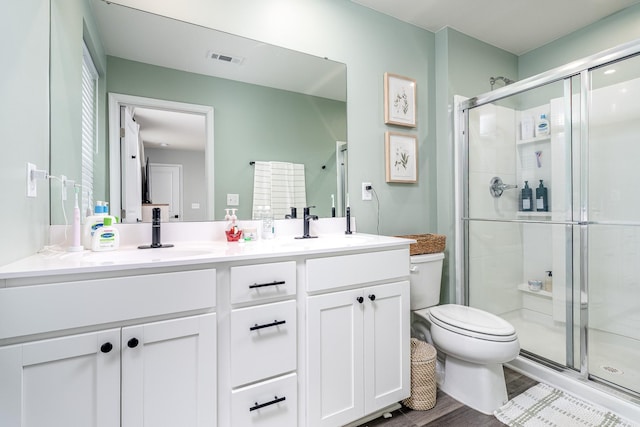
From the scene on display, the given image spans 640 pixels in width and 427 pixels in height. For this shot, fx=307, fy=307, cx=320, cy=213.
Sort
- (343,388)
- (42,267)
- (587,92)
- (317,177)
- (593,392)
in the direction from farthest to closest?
(317,177) → (587,92) → (593,392) → (343,388) → (42,267)

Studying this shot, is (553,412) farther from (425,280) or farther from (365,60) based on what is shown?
(365,60)

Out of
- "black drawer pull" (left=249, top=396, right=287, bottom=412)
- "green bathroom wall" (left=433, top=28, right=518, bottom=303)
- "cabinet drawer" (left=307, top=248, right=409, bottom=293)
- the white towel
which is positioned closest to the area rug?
"green bathroom wall" (left=433, top=28, right=518, bottom=303)

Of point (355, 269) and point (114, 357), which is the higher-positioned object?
point (355, 269)

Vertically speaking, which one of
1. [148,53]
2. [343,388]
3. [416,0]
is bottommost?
[343,388]

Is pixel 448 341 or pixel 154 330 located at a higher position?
pixel 154 330

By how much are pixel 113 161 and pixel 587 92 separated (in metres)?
2.57

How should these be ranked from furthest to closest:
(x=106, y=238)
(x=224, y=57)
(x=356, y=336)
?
1. (x=224, y=57)
2. (x=356, y=336)
3. (x=106, y=238)

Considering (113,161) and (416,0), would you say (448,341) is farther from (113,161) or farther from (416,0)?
(416,0)

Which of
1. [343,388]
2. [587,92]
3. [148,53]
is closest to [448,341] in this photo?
[343,388]

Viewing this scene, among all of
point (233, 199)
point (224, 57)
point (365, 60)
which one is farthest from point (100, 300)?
point (365, 60)

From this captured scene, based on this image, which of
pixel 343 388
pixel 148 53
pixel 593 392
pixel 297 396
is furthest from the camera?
pixel 593 392

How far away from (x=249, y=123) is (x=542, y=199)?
85.2 inches

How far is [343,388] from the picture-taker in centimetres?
135

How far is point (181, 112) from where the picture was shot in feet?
5.19
